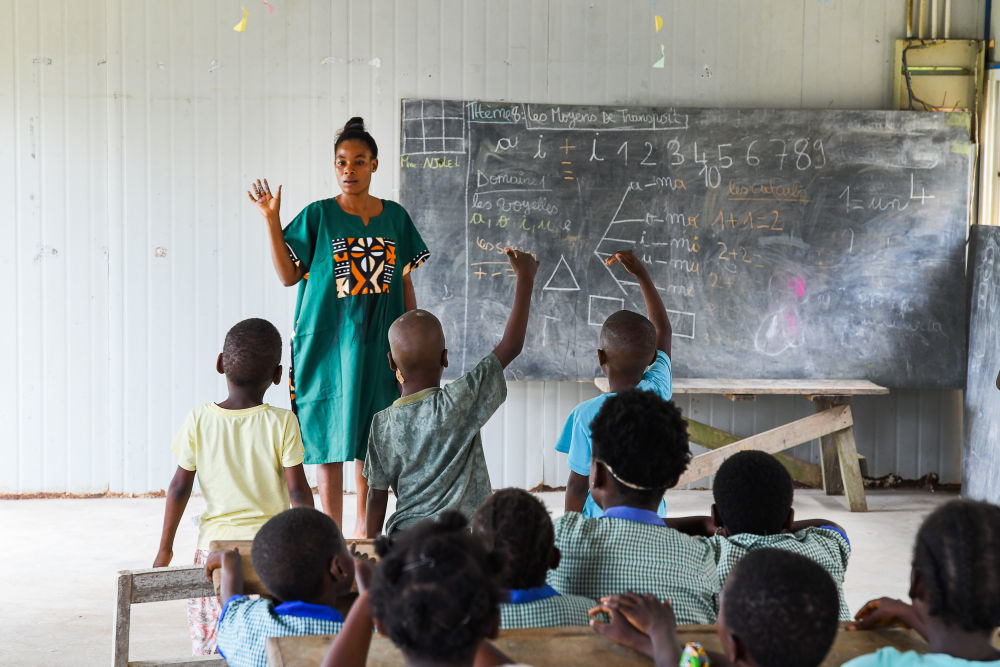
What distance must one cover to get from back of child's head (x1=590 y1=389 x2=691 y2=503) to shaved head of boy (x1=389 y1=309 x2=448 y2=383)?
658 mm

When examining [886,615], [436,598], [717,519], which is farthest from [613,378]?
[436,598]

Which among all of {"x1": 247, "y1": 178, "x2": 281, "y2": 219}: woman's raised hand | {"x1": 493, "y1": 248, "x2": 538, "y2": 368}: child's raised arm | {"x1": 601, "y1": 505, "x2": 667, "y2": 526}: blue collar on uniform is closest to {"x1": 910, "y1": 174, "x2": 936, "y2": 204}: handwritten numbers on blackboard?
{"x1": 493, "y1": 248, "x2": 538, "y2": 368}: child's raised arm

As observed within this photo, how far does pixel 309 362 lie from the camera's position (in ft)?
11.1

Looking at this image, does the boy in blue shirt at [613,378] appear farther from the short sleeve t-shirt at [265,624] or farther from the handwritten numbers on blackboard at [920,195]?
the handwritten numbers on blackboard at [920,195]

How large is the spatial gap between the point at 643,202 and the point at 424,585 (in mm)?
3905

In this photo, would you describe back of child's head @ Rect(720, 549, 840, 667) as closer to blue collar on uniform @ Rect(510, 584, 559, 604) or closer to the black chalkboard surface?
blue collar on uniform @ Rect(510, 584, 559, 604)

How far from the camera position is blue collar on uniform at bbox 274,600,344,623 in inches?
59.1

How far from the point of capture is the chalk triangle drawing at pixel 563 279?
483 cm

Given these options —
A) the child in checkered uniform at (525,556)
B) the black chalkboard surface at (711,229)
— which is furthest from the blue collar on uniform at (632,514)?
the black chalkboard surface at (711,229)

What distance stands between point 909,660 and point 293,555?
2.76ft

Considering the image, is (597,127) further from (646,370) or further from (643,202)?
(646,370)

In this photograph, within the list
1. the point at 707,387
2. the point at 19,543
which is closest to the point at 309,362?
the point at 19,543

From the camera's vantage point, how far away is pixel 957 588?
1.24 m

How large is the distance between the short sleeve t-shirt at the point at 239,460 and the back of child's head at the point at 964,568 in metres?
1.39
